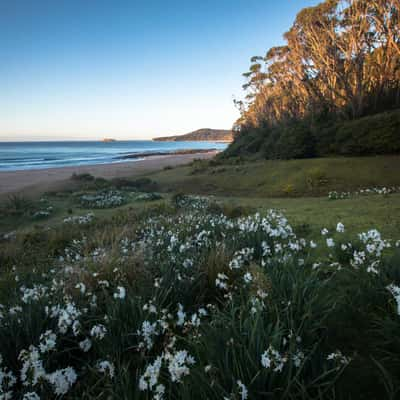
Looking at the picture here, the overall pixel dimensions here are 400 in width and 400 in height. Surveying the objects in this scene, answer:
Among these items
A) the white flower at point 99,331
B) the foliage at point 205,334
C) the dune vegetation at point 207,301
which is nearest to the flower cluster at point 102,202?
the dune vegetation at point 207,301

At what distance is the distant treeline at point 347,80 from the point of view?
17.2m

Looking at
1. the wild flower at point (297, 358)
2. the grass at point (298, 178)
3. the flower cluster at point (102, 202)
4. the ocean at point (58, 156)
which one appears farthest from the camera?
the ocean at point (58, 156)

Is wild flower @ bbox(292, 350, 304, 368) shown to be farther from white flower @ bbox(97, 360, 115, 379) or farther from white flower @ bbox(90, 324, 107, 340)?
white flower @ bbox(90, 324, 107, 340)

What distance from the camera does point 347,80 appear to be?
70.5 feet

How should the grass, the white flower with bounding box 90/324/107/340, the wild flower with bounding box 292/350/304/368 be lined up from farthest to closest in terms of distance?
the grass
the white flower with bounding box 90/324/107/340
the wild flower with bounding box 292/350/304/368

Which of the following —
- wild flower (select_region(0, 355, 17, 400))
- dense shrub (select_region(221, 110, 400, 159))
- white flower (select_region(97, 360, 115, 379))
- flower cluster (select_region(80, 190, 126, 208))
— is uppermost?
dense shrub (select_region(221, 110, 400, 159))

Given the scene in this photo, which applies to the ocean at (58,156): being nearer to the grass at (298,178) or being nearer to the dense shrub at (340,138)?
the grass at (298,178)

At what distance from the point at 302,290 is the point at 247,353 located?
3.50 ft

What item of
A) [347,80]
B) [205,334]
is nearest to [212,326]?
[205,334]

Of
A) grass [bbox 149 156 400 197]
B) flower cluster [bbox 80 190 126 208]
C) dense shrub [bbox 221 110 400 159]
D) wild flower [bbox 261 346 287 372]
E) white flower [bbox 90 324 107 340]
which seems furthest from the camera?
dense shrub [bbox 221 110 400 159]

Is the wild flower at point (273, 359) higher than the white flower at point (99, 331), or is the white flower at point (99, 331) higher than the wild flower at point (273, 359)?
the wild flower at point (273, 359)

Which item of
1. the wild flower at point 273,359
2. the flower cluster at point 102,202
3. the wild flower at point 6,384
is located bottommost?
the flower cluster at point 102,202

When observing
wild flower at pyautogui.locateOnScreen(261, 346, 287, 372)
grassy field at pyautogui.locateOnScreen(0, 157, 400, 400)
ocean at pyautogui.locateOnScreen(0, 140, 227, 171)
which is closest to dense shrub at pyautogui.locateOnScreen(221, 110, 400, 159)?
grassy field at pyautogui.locateOnScreen(0, 157, 400, 400)

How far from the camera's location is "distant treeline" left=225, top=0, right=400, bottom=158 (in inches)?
677
